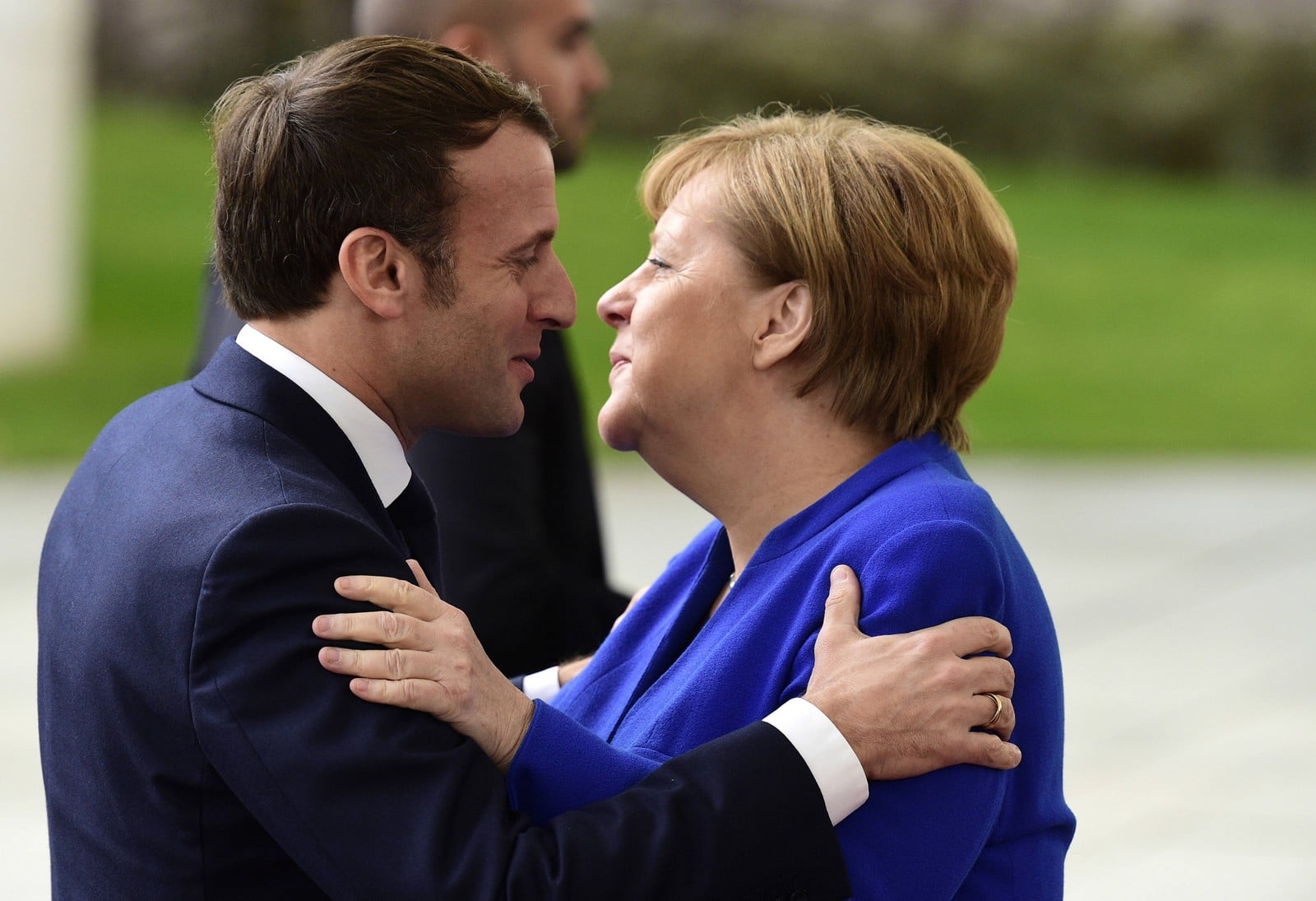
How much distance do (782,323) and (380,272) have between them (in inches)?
24.6

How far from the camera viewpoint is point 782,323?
2506 mm

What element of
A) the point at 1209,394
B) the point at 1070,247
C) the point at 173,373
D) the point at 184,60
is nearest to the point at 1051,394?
the point at 1209,394

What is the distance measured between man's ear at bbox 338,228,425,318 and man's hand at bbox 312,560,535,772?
0.40m

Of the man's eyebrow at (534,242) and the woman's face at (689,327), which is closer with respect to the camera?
the man's eyebrow at (534,242)

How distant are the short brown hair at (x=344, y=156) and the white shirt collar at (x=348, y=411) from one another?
0.21 feet

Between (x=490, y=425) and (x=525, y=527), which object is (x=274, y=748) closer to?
(x=490, y=425)

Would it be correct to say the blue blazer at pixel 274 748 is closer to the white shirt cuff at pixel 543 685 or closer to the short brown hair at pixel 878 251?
the short brown hair at pixel 878 251

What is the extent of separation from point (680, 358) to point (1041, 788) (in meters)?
0.81

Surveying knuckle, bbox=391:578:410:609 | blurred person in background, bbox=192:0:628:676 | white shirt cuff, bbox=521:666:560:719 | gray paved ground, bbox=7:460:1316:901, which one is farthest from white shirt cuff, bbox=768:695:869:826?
gray paved ground, bbox=7:460:1316:901

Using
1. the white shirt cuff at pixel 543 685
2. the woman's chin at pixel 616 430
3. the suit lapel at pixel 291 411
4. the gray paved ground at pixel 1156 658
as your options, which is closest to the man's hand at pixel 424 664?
the suit lapel at pixel 291 411

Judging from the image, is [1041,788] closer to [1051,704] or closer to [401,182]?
[1051,704]

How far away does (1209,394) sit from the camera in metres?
16.8

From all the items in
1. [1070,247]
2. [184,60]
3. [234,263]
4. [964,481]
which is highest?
[184,60]

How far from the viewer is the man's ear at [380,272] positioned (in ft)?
7.11
